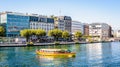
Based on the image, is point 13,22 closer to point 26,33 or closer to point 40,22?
point 26,33

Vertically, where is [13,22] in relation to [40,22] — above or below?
below

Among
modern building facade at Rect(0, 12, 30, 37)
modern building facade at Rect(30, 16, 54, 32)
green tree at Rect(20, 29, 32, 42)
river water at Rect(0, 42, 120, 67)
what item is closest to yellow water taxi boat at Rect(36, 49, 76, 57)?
river water at Rect(0, 42, 120, 67)

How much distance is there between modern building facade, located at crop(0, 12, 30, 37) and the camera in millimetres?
165000

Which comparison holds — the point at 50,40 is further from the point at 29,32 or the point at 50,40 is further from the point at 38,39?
the point at 29,32

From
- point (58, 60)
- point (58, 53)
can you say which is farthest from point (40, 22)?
point (58, 60)

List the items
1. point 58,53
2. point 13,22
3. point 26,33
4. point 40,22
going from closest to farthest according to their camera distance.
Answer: point 58,53 → point 26,33 → point 13,22 → point 40,22

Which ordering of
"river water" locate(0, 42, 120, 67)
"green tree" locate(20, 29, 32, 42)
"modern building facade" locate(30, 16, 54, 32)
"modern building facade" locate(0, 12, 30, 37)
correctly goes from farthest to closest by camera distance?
1. "modern building facade" locate(30, 16, 54, 32)
2. "modern building facade" locate(0, 12, 30, 37)
3. "green tree" locate(20, 29, 32, 42)
4. "river water" locate(0, 42, 120, 67)

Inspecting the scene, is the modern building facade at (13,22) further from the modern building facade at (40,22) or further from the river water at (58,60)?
the river water at (58,60)

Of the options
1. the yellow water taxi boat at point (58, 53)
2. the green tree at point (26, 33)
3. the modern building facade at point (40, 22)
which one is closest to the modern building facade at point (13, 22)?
the modern building facade at point (40, 22)

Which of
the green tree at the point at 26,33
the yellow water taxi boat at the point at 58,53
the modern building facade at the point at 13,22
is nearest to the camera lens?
the yellow water taxi boat at the point at 58,53

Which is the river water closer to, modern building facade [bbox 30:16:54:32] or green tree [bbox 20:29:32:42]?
green tree [bbox 20:29:32:42]

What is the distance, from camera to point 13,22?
16725 centimetres

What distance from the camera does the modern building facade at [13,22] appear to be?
6496 inches

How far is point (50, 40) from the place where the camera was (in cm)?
18575
